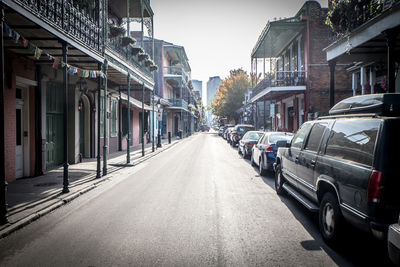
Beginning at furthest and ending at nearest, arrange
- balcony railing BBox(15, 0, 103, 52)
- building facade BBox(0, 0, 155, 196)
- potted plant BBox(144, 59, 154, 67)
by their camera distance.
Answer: potted plant BBox(144, 59, 154, 67) < building facade BBox(0, 0, 155, 196) < balcony railing BBox(15, 0, 103, 52)

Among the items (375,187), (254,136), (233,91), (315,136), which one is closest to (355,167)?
(375,187)

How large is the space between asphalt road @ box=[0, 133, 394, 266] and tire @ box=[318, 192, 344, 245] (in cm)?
16

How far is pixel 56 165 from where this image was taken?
11.9m

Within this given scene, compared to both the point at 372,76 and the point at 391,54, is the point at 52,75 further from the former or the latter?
the point at 372,76

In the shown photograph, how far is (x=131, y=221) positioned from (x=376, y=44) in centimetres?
907

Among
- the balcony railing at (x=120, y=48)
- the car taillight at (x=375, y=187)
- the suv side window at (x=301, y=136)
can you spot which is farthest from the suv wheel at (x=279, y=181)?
the balcony railing at (x=120, y=48)

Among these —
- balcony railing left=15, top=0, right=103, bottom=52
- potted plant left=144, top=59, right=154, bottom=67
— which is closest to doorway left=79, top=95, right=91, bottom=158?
potted plant left=144, top=59, right=154, bottom=67

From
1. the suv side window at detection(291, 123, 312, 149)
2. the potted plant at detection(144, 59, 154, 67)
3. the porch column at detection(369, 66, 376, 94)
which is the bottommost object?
the suv side window at detection(291, 123, 312, 149)

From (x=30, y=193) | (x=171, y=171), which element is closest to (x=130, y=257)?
(x=30, y=193)

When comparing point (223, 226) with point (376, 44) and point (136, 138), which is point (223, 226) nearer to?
point (376, 44)

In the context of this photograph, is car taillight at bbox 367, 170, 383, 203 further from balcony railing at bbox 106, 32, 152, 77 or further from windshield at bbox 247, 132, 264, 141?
windshield at bbox 247, 132, 264, 141

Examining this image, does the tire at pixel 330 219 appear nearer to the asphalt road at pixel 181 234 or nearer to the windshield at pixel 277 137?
the asphalt road at pixel 181 234

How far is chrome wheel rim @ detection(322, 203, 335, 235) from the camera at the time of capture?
4063 millimetres

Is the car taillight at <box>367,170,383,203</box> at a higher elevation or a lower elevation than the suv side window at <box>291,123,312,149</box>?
lower
